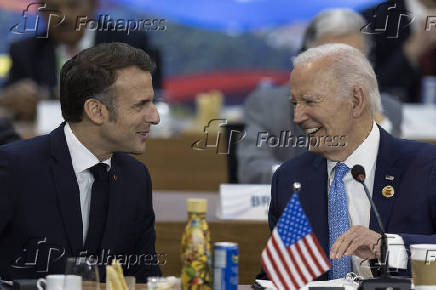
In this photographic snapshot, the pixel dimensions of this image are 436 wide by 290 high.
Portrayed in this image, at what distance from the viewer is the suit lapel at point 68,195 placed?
3580 millimetres

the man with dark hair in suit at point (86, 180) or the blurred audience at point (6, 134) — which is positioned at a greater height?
the blurred audience at point (6, 134)

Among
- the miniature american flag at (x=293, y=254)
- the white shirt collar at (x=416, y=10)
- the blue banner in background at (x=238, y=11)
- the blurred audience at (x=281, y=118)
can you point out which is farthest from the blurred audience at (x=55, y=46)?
the miniature american flag at (x=293, y=254)

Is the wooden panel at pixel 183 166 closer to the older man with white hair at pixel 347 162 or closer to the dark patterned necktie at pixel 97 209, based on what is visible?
the older man with white hair at pixel 347 162

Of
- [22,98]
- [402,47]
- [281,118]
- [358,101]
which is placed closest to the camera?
[358,101]

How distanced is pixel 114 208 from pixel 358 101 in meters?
1.13

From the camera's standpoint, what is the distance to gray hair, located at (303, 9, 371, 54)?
5.41 m

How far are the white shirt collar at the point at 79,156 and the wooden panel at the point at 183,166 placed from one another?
8.50ft

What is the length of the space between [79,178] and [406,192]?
1.33 meters

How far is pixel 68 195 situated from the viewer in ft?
11.8

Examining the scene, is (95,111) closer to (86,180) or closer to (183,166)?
(86,180)

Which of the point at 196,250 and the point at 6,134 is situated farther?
the point at 6,134

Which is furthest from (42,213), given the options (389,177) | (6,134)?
(6,134)

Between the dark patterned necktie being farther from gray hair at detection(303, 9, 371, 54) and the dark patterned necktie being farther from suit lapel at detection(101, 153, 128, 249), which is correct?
gray hair at detection(303, 9, 371, 54)

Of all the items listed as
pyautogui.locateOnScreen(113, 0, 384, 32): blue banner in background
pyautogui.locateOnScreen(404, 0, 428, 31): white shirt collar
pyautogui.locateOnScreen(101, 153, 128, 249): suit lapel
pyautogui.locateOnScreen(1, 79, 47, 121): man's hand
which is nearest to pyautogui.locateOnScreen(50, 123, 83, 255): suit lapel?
pyautogui.locateOnScreen(101, 153, 128, 249): suit lapel
